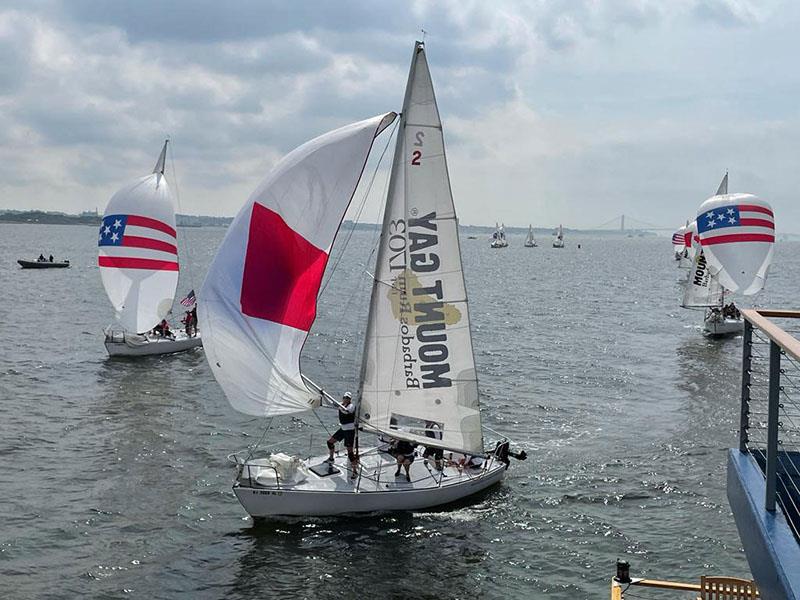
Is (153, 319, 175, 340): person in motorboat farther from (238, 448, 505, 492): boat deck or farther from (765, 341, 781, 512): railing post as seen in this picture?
(765, 341, 781, 512): railing post

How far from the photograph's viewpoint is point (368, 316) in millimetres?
18906

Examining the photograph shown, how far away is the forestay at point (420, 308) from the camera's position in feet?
60.2

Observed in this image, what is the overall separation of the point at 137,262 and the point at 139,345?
4211 millimetres

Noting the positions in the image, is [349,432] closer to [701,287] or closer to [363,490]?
[363,490]

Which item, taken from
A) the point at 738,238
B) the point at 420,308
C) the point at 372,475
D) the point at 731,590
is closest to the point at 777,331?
the point at 731,590

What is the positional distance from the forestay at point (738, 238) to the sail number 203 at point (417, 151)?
1406 inches

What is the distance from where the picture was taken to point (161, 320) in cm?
4047

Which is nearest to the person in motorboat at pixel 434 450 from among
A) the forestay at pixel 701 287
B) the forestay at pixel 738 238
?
the forestay at pixel 738 238

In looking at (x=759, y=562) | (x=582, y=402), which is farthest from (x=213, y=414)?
(x=759, y=562)

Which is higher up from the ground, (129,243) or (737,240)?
(737,240)

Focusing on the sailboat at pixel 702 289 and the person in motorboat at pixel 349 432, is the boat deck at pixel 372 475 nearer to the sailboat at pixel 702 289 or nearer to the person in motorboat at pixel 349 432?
the person in motorboat at pixel 349 432

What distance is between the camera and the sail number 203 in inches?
720

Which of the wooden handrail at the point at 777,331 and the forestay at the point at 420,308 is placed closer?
the wooden handrail at the point at 777,331

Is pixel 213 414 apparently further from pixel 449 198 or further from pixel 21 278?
pixel 21 278
